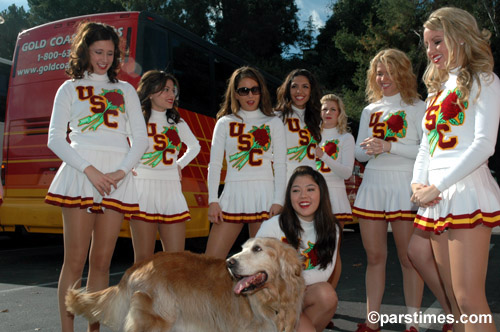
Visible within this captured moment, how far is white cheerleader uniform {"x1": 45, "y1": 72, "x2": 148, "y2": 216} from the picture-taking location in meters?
3.51

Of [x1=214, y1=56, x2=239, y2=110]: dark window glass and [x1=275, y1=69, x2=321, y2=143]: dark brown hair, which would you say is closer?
[x1=275, y1=69, x2=321, y2=143]: dark brown hair

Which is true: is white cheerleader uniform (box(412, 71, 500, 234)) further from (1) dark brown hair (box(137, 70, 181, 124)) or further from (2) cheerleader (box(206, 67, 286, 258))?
(1) dark brown hair (box(137, 70, 181, 124))

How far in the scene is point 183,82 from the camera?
775cm

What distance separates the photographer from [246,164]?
453 cm

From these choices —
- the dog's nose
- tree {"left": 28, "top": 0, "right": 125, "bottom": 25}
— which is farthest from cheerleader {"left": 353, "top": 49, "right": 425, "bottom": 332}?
tree {"left": 28, "top": 0, "right": 125, "bottom": 25}

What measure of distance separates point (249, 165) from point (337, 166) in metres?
0.90

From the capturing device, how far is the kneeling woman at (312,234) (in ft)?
12.1

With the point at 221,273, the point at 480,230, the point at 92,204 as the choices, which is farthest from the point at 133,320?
the point at 480,230

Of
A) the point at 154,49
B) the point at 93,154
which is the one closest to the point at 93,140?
the point at 93,154

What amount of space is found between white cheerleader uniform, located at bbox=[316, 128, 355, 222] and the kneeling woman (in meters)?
0.92

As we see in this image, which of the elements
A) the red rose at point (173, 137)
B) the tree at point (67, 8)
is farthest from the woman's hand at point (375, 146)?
the tree at point (67, 8)

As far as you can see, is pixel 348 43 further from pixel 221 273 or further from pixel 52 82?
pixel 221 273

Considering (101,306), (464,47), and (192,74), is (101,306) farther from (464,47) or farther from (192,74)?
(192,74)

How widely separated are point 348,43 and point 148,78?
25.1m
